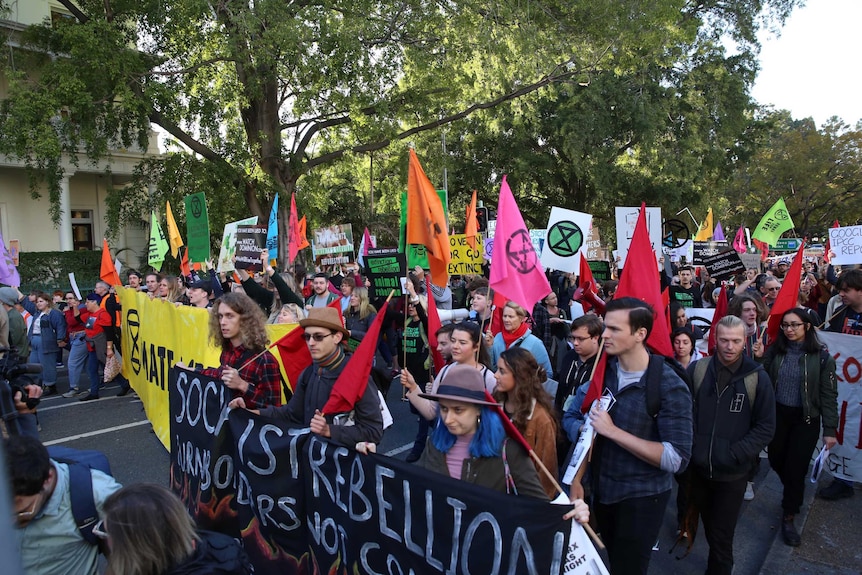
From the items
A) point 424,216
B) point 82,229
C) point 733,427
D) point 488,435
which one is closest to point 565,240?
point 424,216

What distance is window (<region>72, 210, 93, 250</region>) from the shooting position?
87.5ft

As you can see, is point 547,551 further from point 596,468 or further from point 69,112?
point 69,112

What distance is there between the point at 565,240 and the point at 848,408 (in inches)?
146

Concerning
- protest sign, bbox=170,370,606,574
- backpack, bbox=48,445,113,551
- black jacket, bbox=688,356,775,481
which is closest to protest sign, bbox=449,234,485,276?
protest sign, bbox=170,370,606,574

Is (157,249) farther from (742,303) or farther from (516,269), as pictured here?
(742,303)

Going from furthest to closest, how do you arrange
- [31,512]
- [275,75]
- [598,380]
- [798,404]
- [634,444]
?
[275,75] → [798,404] → [598,380] → [634,444] → [31,512]

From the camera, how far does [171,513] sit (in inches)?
86.5

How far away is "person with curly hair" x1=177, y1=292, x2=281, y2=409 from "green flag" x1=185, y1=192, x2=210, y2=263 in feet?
14.6

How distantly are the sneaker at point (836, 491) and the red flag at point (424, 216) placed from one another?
3.62 m

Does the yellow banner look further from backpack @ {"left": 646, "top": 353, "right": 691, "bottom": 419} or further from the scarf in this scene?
backpack @ {"left": 646, "top": 353, "right": 691, "bottom": 419}

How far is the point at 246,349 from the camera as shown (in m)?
4.52

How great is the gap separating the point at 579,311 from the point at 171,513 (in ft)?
21.8

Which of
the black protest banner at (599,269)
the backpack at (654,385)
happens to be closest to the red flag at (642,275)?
the backpack at (654,385)

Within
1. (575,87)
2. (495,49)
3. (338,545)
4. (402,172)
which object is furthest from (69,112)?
(575,87)
